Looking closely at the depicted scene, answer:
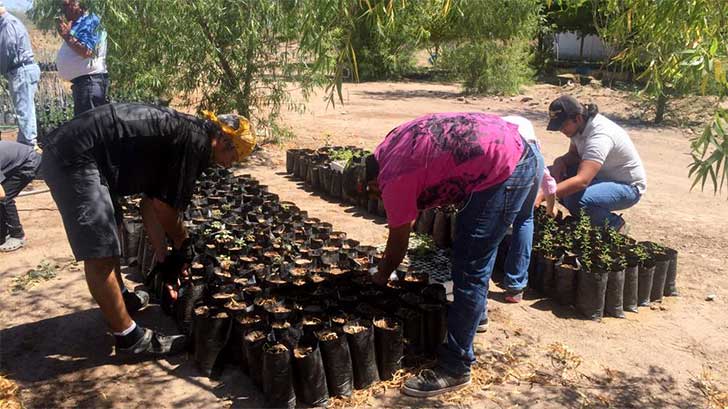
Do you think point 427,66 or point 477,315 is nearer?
point 477,315

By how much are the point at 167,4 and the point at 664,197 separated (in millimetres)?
6290

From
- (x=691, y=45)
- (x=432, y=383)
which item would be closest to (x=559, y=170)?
(x=691, y=45)

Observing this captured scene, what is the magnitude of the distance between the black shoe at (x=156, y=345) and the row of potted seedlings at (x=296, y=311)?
85 mm

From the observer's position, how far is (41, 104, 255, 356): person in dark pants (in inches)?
115

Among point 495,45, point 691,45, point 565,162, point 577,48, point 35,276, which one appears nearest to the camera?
point 691,45

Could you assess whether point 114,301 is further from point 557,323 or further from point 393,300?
point 557,323

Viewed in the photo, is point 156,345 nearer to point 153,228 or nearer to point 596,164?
point 153,228

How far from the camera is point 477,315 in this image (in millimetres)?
3064

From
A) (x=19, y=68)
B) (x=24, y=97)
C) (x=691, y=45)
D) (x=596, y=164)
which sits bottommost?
(x=596, y=164)

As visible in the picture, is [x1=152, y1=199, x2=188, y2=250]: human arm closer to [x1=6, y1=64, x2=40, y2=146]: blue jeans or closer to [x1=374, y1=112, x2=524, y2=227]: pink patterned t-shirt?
[x1=374, y1=112, x2=524, y2=227]: pink patterned t-shirt

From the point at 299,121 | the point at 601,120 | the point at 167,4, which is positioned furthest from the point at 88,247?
the point at 299,121

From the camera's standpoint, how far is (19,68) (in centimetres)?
615

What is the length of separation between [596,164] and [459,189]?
2.21 m

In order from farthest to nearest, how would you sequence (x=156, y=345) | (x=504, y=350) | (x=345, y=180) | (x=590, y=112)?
(x=345, y=180) → (x=590, y=112) → (x=504, y=350) → (x=156, y=345)
